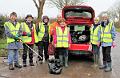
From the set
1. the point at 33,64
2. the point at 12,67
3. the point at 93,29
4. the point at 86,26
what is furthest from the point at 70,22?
the point at 12,67

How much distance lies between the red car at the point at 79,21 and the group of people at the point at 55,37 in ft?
4.33

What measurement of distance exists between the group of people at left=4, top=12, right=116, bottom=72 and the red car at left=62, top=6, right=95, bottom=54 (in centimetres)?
132

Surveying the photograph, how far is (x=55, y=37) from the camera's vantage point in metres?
11.8

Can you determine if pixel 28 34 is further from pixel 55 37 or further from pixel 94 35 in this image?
pixel 94 35

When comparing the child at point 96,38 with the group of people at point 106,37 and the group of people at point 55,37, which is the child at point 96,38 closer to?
the group of people at point 55,37

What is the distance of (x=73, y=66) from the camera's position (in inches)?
490

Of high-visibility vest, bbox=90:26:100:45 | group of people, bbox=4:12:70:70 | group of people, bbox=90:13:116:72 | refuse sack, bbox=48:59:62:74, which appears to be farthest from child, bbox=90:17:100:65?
refuse sack, bbox=48:59:62:74

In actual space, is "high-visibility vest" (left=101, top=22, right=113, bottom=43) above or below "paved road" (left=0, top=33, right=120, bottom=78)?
above

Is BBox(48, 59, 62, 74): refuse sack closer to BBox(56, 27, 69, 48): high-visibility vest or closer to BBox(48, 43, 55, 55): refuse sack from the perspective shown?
BBox(56, 27, 69, 48): high-visibility vest

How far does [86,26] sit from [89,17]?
1.38 feet

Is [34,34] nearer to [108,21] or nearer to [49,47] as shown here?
[49,47]

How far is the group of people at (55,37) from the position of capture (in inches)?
450

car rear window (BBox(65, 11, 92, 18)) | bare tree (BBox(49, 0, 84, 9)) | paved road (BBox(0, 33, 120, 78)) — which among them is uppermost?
bare tree (BBox(49, 0, 84, 9))

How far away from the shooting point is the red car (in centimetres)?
1385
